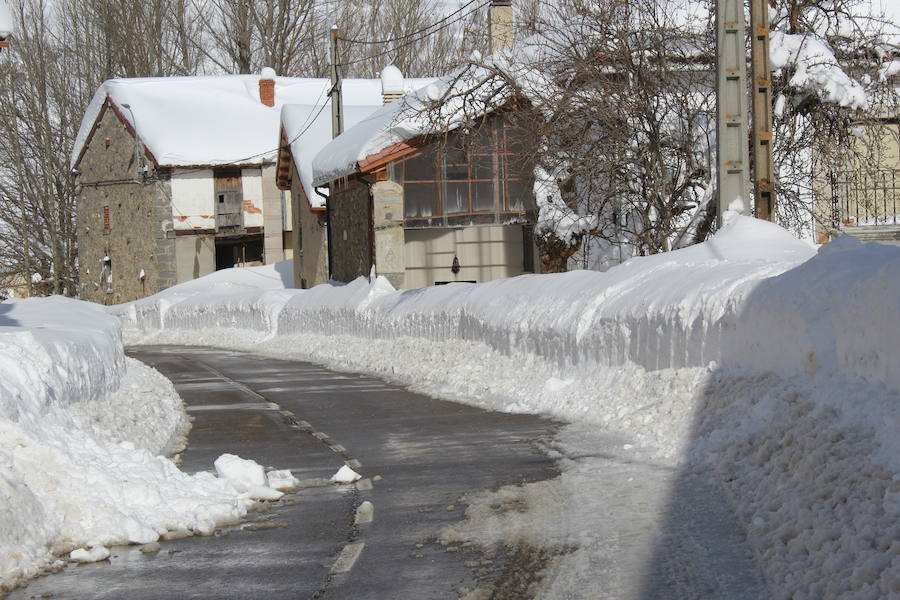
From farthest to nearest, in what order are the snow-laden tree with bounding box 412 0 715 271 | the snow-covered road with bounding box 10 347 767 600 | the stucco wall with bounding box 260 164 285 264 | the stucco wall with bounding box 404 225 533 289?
the stucco wall with bounding box 260 164 285 264 → the stucco wall with bounding box 404 225 533 289 → the snow-laden tree with bounding box 412 0 715 271 → the snow-covered road with bounding box 10 347 767 600

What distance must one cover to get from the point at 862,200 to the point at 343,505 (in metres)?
21.4

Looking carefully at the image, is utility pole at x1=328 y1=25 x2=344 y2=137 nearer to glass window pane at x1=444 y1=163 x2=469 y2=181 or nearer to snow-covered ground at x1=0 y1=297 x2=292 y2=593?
glass window pane at x1=444 y1=163 x2=469 y2=181

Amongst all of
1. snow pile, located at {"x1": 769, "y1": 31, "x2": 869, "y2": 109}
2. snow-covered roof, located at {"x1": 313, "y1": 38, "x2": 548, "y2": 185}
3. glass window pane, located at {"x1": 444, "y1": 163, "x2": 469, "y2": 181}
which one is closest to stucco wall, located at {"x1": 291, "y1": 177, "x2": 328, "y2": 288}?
snow-covered roof, located at {"x1": 313, "y1": 38, "x2": 548, "y2": 185}

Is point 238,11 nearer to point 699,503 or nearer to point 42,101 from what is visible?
point 42,101

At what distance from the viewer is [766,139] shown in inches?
627

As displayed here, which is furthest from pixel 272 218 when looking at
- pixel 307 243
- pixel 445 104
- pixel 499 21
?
pixel 445 104

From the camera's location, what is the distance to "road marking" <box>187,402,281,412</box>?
1580 cm

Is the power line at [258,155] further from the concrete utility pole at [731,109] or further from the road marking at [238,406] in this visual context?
the concrete utility pole at [731,109]

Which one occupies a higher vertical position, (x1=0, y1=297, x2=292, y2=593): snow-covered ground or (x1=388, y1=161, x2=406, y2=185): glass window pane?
(x1=388, y1=161, x2=406, y2=185): glass window pane

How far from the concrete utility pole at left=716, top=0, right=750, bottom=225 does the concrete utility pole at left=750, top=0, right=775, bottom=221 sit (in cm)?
68

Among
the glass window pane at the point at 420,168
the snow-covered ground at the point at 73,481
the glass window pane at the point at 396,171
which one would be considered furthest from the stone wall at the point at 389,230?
the snow-covered ground at the point at 73,481

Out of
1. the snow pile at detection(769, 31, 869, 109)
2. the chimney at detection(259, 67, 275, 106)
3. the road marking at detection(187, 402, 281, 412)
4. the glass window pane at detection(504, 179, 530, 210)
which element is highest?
the chimney at detection(259, 67, 275, 106)

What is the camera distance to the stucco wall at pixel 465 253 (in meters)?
32.8

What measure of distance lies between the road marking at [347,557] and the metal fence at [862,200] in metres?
19.3
